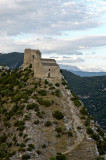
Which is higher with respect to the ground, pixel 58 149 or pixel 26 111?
pixel 26 111

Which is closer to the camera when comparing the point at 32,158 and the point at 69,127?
the point at 32,158

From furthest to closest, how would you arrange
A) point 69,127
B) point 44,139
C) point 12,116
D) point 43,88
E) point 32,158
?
point 43,88 < point 12,116 < point 69,127 < point 44,139 < point 32,158

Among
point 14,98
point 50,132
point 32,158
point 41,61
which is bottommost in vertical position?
point 32,158

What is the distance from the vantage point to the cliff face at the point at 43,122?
43156mm

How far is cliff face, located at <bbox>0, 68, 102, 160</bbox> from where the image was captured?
1699 inches

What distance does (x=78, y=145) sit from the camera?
44.0m

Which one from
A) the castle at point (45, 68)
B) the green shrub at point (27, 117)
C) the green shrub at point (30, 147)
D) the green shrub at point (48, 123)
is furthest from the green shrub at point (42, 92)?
the green shrub at point (30, 147)

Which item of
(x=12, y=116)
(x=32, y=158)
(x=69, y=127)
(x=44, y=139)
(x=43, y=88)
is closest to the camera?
(x=32, y=158)

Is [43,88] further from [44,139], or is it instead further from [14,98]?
[44,139]

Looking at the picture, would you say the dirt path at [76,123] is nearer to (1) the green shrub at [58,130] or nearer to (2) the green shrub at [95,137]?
(2) the green shrub at [95,137]

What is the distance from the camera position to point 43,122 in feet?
156

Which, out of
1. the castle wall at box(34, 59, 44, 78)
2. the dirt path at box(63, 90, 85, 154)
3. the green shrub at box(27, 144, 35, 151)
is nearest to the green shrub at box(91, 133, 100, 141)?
the dirt path at box(63, 90, 85, 154)

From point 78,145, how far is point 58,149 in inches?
138

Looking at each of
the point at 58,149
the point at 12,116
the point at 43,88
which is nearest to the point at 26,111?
the point at 12,116
